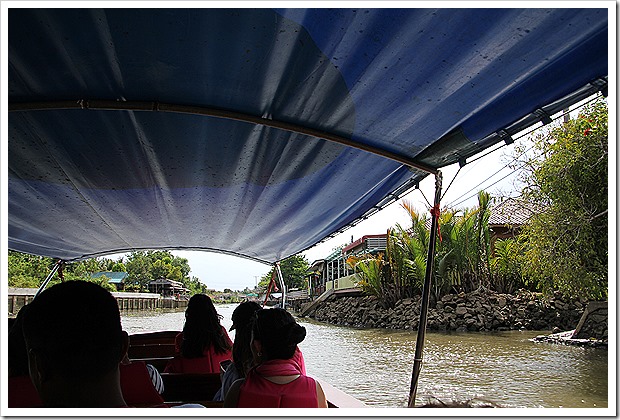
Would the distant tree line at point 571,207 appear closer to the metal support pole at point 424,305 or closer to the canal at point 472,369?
the canal at point 472,369

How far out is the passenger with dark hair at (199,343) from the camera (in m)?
3.25

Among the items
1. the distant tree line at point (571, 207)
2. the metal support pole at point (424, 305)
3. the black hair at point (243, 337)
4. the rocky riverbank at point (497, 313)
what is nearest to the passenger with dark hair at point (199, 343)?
the black hair at point (243, 337)

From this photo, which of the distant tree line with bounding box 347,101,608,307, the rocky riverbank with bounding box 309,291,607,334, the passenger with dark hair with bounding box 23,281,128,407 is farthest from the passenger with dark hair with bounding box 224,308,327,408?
the rocky riverbank with bounding box 309,291,607,334

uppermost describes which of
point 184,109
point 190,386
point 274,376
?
point 184,109

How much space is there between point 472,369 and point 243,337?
402 inches

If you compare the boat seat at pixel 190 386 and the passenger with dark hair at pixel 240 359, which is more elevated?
the passenger with dark hair at pixel 240 359

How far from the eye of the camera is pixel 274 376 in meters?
1.92

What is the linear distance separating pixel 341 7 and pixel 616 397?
4.57 feet

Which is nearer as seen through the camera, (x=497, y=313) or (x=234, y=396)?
(x=234, y=396)

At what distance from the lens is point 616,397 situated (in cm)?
158

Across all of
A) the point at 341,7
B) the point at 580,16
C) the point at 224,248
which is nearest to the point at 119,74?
the point at 341,7

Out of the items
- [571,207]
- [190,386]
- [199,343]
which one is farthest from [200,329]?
[571,207]

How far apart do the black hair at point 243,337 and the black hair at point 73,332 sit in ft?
3.96

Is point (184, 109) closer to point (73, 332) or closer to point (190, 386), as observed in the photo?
point (190, 386)
